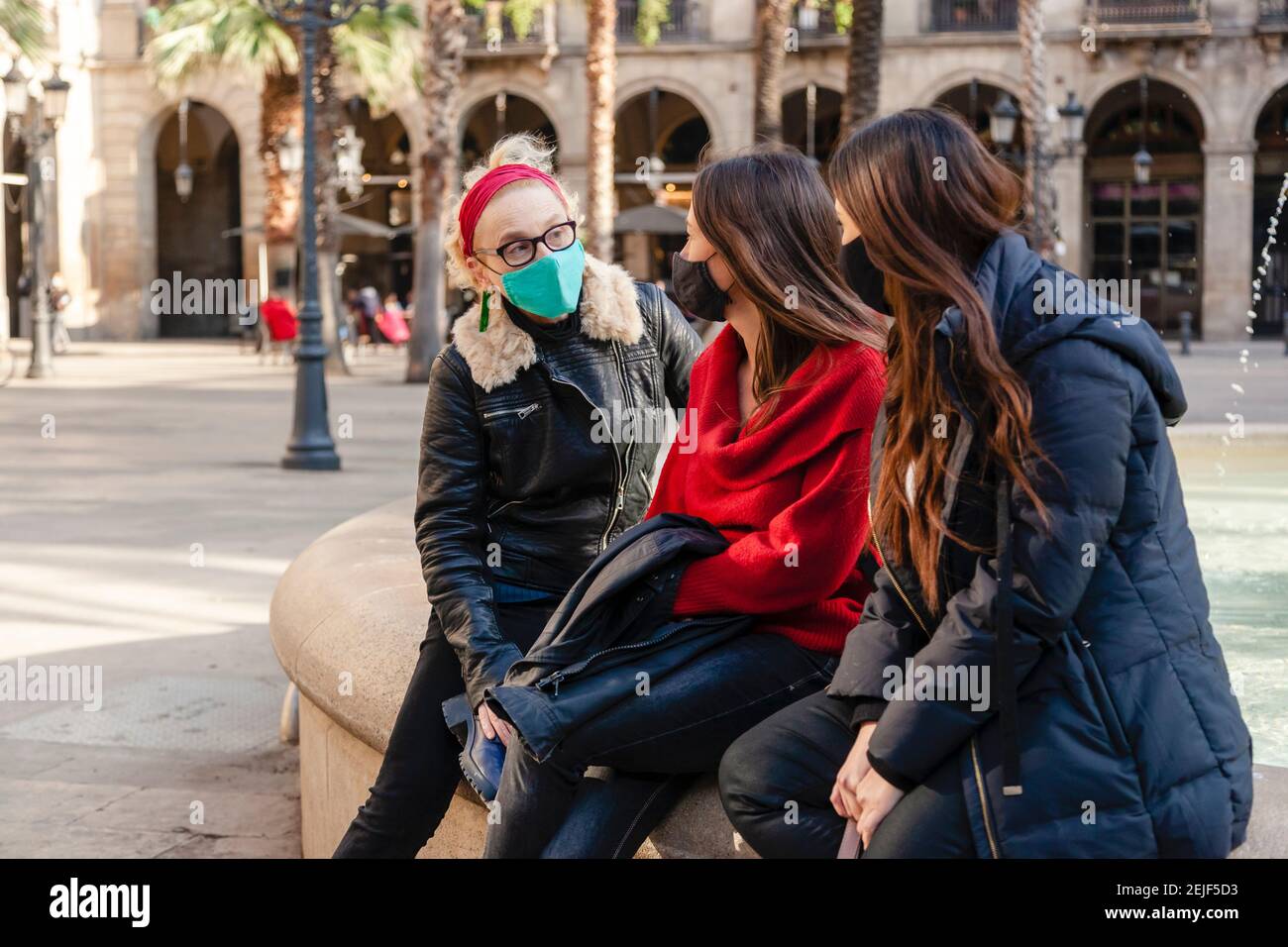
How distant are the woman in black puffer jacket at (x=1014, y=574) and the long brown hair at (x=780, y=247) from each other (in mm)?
454

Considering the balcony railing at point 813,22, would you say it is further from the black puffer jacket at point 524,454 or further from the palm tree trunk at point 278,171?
the black puffer jacket at point 524,454

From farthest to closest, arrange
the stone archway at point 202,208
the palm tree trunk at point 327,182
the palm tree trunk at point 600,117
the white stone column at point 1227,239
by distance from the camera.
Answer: the stone archway at point 202,208 < the white stone column at point 1227,239 < the palm tree trunk at point 327,182 < the palm tree trunk at point 600,117

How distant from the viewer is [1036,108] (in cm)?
2777

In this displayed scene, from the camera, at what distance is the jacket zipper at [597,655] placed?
112 inches

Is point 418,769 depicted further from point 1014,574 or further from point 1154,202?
point 1154,202

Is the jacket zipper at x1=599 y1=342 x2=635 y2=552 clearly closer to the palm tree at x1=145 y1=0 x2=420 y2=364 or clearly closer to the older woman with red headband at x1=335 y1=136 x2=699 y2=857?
the older woman with red headband at x1=335 y1=136 x2=699 y2=857

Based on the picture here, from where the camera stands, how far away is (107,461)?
43.8ft

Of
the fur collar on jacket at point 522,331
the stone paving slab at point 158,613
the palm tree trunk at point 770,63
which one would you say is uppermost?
the palm tree trunk at point 770,63

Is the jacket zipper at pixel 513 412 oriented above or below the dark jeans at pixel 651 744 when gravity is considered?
above

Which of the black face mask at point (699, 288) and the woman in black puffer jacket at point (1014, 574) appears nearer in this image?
the woman in black puffer jacket at point (1014, 574)

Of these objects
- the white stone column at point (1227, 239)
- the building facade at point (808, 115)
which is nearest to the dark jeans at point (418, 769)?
the building facade at point (808, 115)

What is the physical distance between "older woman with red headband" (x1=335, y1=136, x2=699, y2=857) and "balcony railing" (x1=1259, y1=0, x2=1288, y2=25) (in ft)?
113

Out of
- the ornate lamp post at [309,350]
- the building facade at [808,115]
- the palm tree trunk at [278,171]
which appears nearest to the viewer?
the ornate lamp post at [309,350]
